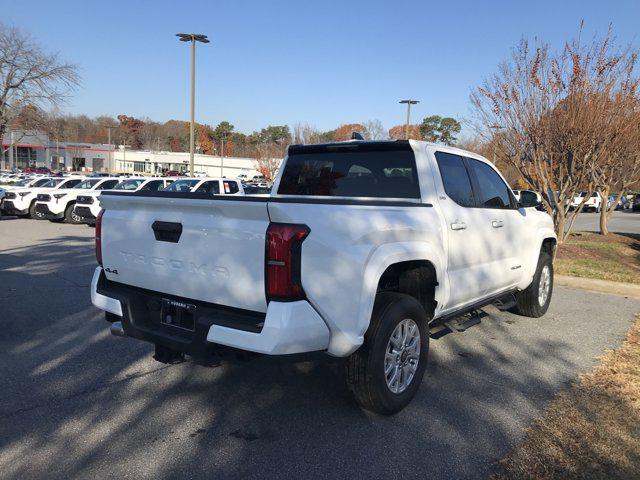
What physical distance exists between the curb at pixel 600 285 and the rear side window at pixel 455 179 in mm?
5209

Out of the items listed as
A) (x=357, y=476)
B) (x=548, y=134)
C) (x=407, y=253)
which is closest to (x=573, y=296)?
(x=548, y=134)

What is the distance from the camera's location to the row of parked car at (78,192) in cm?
1587

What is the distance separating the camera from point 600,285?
29.2ft

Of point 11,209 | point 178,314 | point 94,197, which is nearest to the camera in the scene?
point 178,314

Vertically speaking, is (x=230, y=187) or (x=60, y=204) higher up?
(x=230, y=187)

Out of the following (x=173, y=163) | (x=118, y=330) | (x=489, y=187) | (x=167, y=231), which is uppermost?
(x=173, y=163)

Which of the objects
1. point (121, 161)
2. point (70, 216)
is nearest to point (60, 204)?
point (70, 216)

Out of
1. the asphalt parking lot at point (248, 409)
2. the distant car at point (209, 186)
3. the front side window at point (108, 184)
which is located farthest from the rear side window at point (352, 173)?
the front side window at point (108, 184)

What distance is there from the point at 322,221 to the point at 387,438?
5.00 ft

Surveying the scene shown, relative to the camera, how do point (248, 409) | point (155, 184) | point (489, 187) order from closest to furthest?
point (248, 409)
point (489, 187)
point (155, 184)

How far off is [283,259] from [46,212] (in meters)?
17.2

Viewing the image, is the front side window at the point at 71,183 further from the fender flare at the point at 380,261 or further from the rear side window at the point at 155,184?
the fender flare at the point at 380,261

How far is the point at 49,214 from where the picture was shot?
1736cm

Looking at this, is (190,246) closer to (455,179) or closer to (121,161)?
(455,179)
